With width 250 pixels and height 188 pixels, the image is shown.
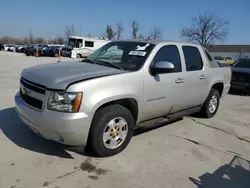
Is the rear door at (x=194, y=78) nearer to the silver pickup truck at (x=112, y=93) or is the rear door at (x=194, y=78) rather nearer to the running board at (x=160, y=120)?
the silver pickup truck at (x=112, y=93)

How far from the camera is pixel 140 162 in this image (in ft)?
11.4

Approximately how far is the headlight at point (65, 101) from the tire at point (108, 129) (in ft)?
1.29

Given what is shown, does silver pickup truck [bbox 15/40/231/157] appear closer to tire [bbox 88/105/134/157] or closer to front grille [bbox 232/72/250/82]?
tire [bbox 88/105/134/157]

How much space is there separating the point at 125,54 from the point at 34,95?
171 centimetres

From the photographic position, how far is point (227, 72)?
20.0ft

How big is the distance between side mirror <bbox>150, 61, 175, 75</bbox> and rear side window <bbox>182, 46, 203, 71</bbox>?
3.13 feet

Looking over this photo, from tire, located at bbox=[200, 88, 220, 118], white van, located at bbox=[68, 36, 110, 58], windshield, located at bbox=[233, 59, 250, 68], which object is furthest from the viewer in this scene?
white van, located at bbox=[68, 36, 110, 58]

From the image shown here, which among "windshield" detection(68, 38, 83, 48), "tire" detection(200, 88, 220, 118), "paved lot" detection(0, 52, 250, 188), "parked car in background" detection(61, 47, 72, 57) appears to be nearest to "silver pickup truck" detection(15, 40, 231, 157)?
"paved lot" detection(0, 52, 250, 188)

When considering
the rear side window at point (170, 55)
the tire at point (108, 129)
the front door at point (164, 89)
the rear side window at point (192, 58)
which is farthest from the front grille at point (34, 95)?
the rear side window at point (192, 58)

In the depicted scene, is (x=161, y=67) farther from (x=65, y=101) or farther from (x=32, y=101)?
(x=32, y=101)

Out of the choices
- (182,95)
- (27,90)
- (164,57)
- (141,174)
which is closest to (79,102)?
(27,90)

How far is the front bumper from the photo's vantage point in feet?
9.78

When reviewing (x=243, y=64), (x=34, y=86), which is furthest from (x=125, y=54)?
(x=243, y=64)

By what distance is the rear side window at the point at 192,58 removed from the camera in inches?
185
